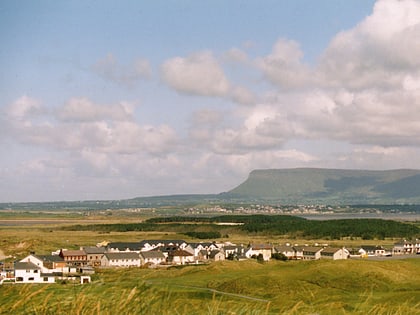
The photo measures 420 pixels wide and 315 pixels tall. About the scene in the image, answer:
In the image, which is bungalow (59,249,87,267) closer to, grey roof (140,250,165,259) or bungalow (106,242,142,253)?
bungalow (106,242,142,253)

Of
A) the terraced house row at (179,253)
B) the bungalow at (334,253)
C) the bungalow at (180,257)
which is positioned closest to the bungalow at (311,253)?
the terraced house row at (179,253)

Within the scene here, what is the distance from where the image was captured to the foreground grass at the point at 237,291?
28.2ft

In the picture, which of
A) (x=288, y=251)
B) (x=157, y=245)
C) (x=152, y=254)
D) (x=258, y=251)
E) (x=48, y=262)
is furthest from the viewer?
(x=157, y=245)

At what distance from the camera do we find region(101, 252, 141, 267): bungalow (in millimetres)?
86125

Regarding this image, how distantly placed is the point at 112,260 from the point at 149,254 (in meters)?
8.01

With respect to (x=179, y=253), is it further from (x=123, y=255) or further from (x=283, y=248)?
(x=283, y=248)

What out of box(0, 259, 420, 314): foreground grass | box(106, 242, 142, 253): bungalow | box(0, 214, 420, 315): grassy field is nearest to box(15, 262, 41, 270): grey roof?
box(0, 214, 420, 315): grassy field

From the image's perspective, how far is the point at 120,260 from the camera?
3440 inches

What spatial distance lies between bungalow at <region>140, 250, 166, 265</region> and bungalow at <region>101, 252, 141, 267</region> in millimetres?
1408

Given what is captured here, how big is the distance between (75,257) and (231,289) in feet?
135

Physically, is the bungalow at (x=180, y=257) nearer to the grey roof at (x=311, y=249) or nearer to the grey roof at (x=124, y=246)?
the grey roof at (x=124, y=246)

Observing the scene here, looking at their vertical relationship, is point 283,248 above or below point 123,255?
below

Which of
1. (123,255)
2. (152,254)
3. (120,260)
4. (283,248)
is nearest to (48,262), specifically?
(120,260)

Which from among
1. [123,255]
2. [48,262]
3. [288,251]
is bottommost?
[288,251]
